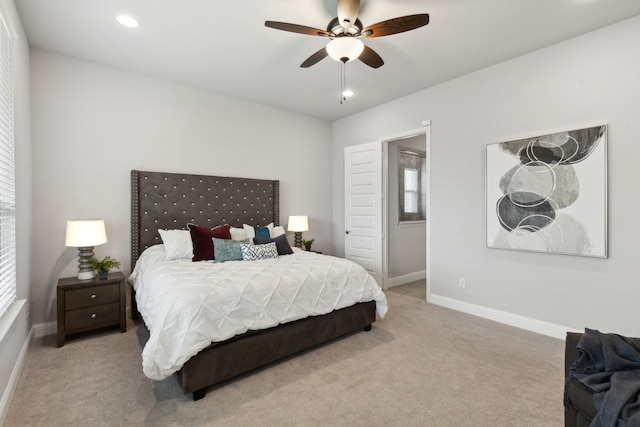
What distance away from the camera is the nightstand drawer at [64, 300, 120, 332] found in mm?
2832

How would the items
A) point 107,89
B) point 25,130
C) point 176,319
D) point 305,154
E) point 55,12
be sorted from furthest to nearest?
point 305,154 < point 107,89 < point 25,130 < point 55,12 < point 176,319

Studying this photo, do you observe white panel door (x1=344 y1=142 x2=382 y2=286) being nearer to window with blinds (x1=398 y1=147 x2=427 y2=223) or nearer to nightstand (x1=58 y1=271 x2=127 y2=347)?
window with blinds (x1=398 y1=147 x2=427 y2=223)

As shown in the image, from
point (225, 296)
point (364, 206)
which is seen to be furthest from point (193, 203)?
point (364, 206)

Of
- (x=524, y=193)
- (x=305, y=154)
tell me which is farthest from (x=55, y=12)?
(x=524, y=193)

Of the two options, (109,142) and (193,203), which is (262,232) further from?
(109,142)

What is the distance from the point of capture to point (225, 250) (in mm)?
3314

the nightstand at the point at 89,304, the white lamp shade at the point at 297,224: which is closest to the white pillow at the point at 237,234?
the white lamp shade at the point at 297,224

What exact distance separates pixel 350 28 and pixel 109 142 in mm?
2947

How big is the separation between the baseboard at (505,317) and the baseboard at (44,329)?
4410 millimetres

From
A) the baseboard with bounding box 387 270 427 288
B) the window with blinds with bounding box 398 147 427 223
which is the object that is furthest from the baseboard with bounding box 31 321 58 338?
the window with blinds with bounding box 398 147 427 223

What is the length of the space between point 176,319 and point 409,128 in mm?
3728

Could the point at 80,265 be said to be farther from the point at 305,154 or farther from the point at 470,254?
the point at 470,254

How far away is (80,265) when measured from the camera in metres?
3.02

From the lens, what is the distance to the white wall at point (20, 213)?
1986 mm
